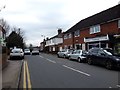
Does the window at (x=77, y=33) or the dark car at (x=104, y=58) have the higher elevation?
the window at (x=77, y=33)

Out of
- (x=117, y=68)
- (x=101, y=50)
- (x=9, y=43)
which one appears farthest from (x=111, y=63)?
(x=9, y=43)

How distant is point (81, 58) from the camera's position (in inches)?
1102

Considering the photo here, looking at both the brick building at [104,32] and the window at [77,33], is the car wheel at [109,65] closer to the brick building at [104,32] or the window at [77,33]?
the brick building at [104,32]

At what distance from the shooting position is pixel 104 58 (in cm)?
2064

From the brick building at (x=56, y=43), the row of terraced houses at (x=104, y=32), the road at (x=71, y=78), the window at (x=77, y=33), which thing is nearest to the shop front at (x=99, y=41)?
the row of terraced houses at (x=104, y=32)

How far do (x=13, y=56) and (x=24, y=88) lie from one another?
25.6 meters

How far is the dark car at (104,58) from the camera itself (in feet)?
62.4

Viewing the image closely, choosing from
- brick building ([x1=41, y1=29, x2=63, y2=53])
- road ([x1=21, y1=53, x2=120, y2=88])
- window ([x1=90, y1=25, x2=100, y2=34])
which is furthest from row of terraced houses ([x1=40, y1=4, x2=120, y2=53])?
brick building ([x1=41, y1=29, x2=63, y2=53])

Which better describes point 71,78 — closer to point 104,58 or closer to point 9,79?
point 9,79

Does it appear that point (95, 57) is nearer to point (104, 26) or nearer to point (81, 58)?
point (81, 58)

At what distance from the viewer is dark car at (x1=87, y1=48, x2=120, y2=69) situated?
1902cm

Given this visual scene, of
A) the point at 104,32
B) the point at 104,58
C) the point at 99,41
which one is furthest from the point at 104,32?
the point at 104,58

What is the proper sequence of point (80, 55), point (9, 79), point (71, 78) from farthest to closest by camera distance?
point (80, 55) → point (71, 78) → point (9, 79)

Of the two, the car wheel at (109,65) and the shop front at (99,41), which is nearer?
the car wheel at (109,65)
